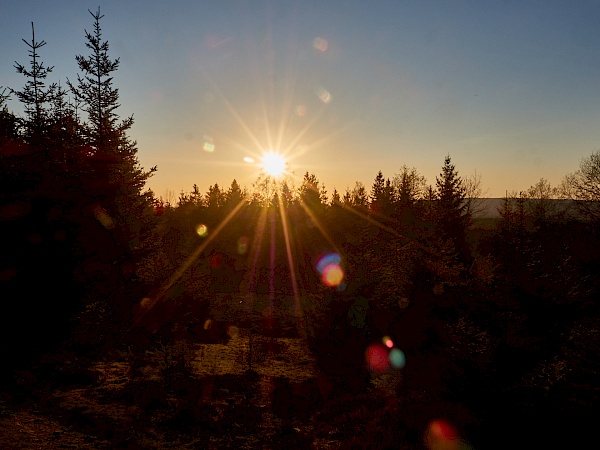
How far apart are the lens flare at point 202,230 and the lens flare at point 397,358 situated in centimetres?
3213

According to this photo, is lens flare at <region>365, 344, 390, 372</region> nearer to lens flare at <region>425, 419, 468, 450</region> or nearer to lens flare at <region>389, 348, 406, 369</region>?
lens flare at <region>389, 348, 406, 369</region>

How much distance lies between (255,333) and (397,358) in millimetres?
13163

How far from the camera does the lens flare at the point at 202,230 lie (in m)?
47.6

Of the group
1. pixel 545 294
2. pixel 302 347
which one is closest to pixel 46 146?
pixel 302 347

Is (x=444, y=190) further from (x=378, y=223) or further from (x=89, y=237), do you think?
(x=89, y=237)

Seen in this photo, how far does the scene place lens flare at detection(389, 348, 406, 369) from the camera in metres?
17.7

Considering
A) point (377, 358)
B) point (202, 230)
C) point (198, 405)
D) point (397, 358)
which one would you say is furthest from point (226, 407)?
point (202, 230)

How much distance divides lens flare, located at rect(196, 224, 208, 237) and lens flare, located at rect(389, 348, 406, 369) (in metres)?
32.1

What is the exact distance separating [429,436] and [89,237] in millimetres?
16573

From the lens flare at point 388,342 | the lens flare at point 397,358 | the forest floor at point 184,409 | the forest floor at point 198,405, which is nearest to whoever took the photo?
the forest floor at point 184,409

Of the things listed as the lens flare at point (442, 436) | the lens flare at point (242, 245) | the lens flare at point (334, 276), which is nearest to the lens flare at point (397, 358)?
the lens flare at point (442, 436)

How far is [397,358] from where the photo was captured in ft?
60.8

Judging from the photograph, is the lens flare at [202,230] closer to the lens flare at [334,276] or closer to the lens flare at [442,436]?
the lens flare at [334,276]

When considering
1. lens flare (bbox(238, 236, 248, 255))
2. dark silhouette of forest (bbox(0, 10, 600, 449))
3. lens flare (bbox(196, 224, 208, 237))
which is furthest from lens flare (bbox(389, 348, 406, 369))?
lens flare (bbox(196, 224, 208, 237))
